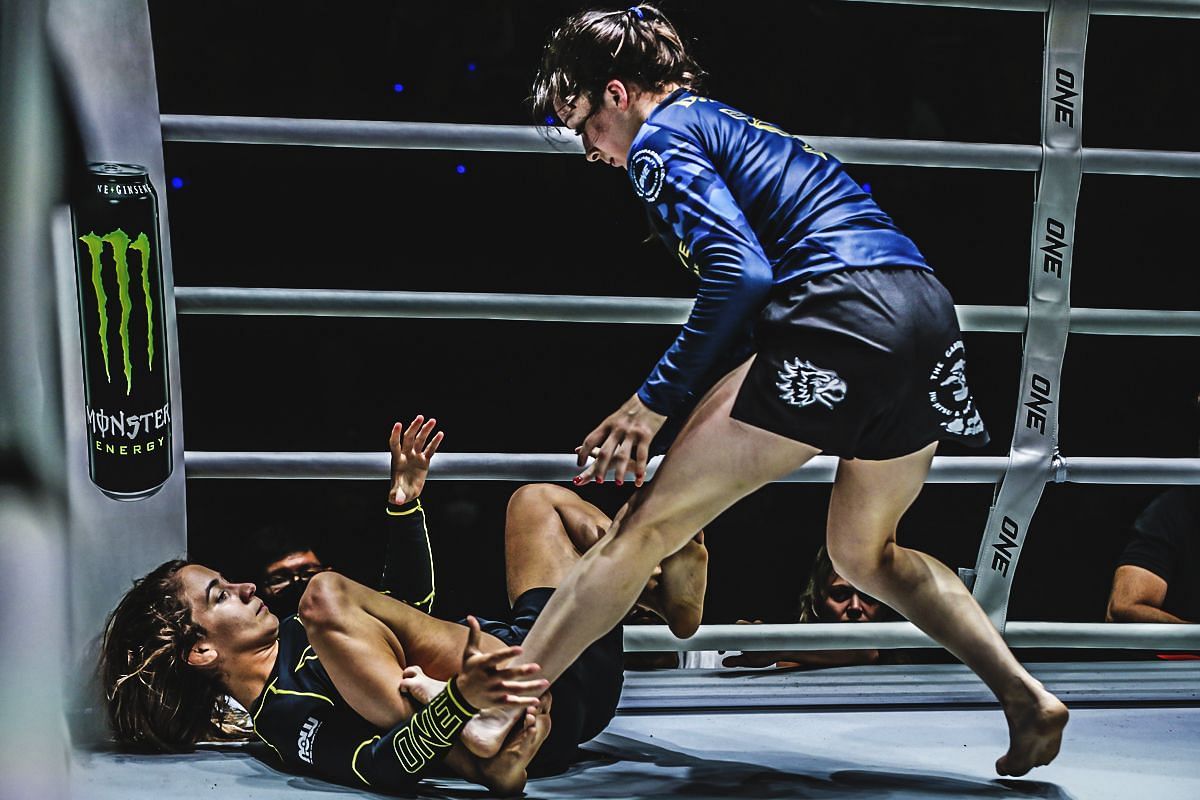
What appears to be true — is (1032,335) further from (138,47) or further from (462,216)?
(138,47)

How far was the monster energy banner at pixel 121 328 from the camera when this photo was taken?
5.41 feet

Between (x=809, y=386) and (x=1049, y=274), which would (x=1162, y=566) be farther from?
(x=809, y=386)

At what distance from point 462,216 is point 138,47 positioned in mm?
834

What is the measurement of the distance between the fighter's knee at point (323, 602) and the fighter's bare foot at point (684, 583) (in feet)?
1.50

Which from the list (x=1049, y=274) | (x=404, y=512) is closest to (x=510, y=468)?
(x=404, y=512)

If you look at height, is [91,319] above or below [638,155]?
below

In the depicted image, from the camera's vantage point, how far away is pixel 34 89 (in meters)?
0.54

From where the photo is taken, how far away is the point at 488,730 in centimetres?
141

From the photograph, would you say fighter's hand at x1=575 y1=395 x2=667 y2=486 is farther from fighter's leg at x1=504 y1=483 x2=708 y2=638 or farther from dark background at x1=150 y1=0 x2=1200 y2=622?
dark background at x1=150 y1=0 x2=1200 y2=622

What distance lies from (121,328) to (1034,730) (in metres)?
1.28

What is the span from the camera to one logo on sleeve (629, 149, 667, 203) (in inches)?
55.2

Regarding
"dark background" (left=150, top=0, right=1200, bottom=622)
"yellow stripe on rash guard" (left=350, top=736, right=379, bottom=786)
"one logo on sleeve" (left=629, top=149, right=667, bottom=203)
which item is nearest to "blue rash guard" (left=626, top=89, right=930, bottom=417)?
"one logo on sleeve" (left=629, top=149, right=667, bottom=203)

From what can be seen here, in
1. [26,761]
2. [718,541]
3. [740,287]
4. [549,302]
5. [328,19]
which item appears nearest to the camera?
[26,761]

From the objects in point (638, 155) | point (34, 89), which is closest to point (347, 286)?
point (638, 155)
